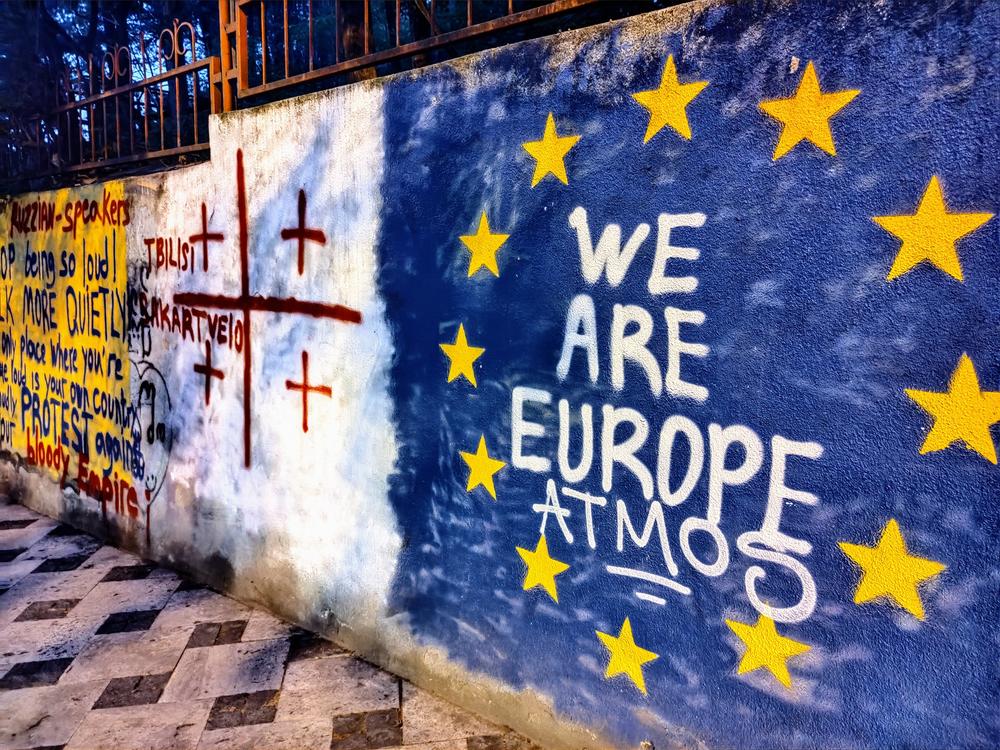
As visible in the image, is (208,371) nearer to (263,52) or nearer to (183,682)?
(183,682)

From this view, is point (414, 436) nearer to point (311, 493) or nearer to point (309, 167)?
point (311, 493)

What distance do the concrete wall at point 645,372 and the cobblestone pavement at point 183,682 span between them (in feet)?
0.56

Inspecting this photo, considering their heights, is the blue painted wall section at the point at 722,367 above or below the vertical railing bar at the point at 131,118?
below

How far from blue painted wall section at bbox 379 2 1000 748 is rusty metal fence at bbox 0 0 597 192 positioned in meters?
0.34

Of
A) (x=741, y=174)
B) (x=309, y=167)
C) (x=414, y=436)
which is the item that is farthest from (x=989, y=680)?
(x=309, y=167)

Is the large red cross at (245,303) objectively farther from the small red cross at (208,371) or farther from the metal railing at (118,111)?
the metal railing at (118,111)

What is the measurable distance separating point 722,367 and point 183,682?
2648 millimetres

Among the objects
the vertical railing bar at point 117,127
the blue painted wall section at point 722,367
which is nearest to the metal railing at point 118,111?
the vertical railing bar at point 117,127

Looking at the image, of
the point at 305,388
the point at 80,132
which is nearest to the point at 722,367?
the point at 305,388

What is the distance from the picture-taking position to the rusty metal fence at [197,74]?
9.59 feet

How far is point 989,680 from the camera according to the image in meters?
1.61

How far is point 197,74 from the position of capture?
157 inches

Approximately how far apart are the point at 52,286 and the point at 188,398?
1.90 metres

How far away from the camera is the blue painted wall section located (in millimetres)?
1633
